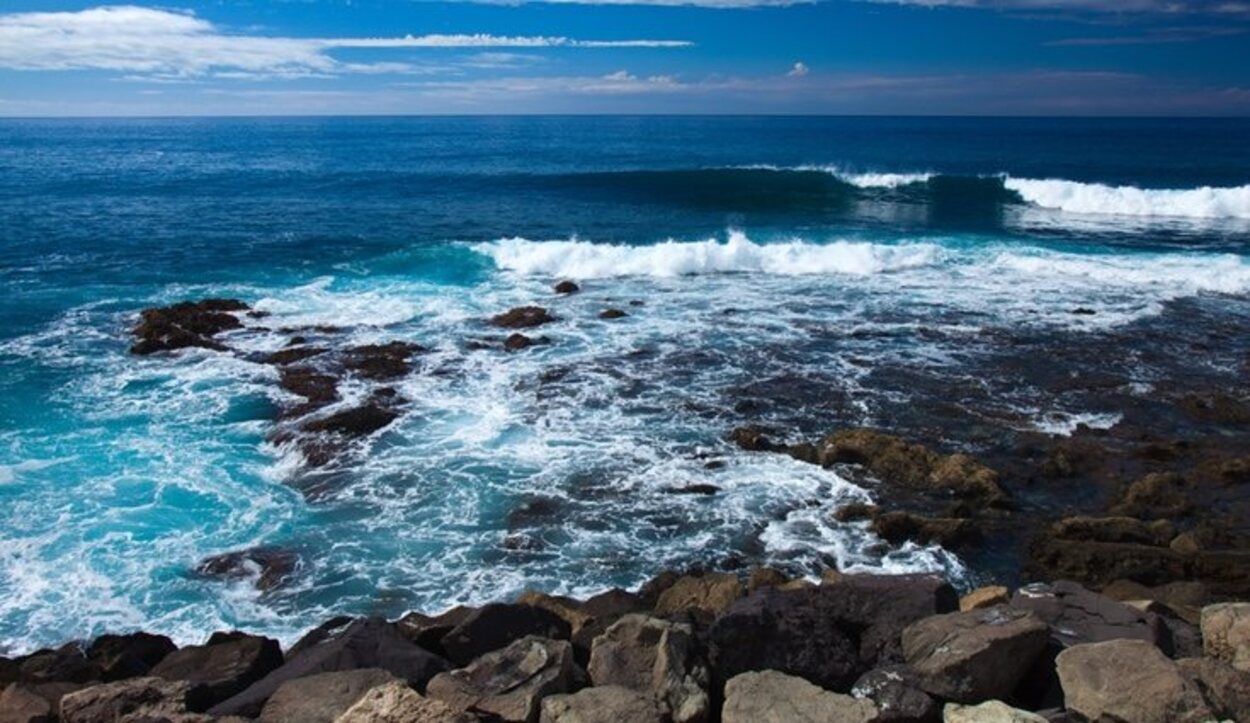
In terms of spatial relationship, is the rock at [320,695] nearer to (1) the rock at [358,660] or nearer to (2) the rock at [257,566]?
(1) the rock at [358,660]

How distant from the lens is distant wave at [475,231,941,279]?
88.2 feet

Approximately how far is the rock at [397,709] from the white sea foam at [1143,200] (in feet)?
141

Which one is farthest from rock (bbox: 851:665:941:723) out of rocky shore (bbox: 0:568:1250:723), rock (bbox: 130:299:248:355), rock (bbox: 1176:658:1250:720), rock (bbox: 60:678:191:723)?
rock (bbox: 130:299:248:355)

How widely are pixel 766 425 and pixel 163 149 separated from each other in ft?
255

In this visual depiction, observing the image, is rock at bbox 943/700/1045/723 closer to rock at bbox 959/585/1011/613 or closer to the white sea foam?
rock at bbox 959/585/1011/613

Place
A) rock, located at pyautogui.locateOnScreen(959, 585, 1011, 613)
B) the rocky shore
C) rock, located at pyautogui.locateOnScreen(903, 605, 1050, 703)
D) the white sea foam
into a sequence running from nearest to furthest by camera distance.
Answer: the rocky shore → rock, located at pyautogui.locateOnScreen(903, 605, 1050, 703) → rock, located at pyautogui.locateOnScreen(959, 585, 1011, 613) → the white sea foam

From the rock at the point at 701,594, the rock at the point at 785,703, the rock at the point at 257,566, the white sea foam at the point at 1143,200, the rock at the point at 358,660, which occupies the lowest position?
the rock at the point at 257,566

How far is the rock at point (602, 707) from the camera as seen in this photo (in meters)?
5.50

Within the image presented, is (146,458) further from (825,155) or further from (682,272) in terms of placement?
(825,155)

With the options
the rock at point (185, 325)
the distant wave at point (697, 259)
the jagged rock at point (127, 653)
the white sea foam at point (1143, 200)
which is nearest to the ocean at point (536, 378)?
the distant wave at point (697, 259)

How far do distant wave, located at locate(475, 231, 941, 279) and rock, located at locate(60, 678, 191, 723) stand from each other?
2046cm

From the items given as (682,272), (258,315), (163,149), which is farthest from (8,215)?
(163,149)

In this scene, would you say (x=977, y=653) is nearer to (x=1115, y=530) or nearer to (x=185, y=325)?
(x=1115, y=530)

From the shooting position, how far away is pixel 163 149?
76.2 meters
